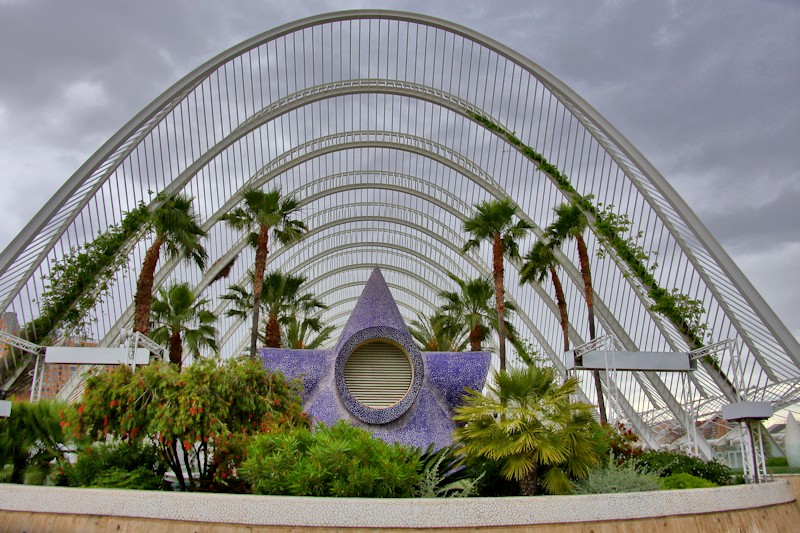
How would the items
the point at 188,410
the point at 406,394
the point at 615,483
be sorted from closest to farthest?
the point at 615,483 → the point at 188,410 → the point at 406,394

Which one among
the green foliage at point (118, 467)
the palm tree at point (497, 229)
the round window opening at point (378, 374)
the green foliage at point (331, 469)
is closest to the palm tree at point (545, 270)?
the palm tree at point (497, 229)

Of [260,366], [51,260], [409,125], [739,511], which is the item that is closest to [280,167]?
[409,125]

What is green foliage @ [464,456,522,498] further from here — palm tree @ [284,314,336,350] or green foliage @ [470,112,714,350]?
palm tree @ [284,314,336,350]

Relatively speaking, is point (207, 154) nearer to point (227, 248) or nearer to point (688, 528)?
point (227, 248)

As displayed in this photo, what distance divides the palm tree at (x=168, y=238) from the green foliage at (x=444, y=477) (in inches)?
584

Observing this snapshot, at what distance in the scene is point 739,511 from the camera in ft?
34.6

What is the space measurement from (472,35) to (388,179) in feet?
57.3

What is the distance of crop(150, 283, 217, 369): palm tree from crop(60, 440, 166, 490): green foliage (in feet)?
53.6

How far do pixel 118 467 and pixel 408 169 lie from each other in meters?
36.7

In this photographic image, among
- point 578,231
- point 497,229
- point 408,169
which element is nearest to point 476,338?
point 497,229

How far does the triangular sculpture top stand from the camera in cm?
2214

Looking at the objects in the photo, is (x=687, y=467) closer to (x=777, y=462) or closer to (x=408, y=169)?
(x=777, y=462)

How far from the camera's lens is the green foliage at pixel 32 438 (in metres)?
16.7

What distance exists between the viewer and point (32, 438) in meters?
17.3
